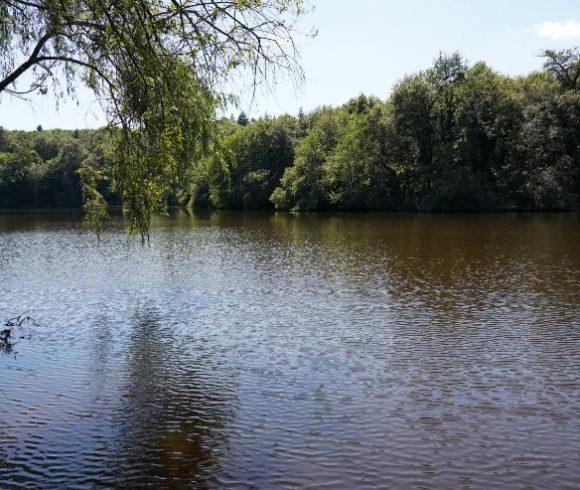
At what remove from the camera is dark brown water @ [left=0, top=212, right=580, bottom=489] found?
8.41 m

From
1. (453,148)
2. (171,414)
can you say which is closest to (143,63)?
(171,414)

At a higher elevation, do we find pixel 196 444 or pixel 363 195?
pixel 363 195

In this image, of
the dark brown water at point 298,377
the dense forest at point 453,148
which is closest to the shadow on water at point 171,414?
the dark brown water at point 298,377

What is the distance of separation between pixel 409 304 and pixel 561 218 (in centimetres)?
3560

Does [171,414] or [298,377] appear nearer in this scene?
[171,414]

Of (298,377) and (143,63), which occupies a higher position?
(143,63)

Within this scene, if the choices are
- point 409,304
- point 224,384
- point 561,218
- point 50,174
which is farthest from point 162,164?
point 50,174

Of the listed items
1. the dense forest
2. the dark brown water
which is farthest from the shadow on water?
the dense forest

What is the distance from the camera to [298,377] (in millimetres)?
12281

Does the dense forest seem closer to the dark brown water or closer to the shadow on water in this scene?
the dark brown water

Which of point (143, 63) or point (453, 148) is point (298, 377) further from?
point (453, 148)

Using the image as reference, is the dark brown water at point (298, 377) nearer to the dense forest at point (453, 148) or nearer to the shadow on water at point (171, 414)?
the shadow on water at point (171, 414)

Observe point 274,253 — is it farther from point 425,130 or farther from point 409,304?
point 425,130

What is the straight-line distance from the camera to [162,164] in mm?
10953
